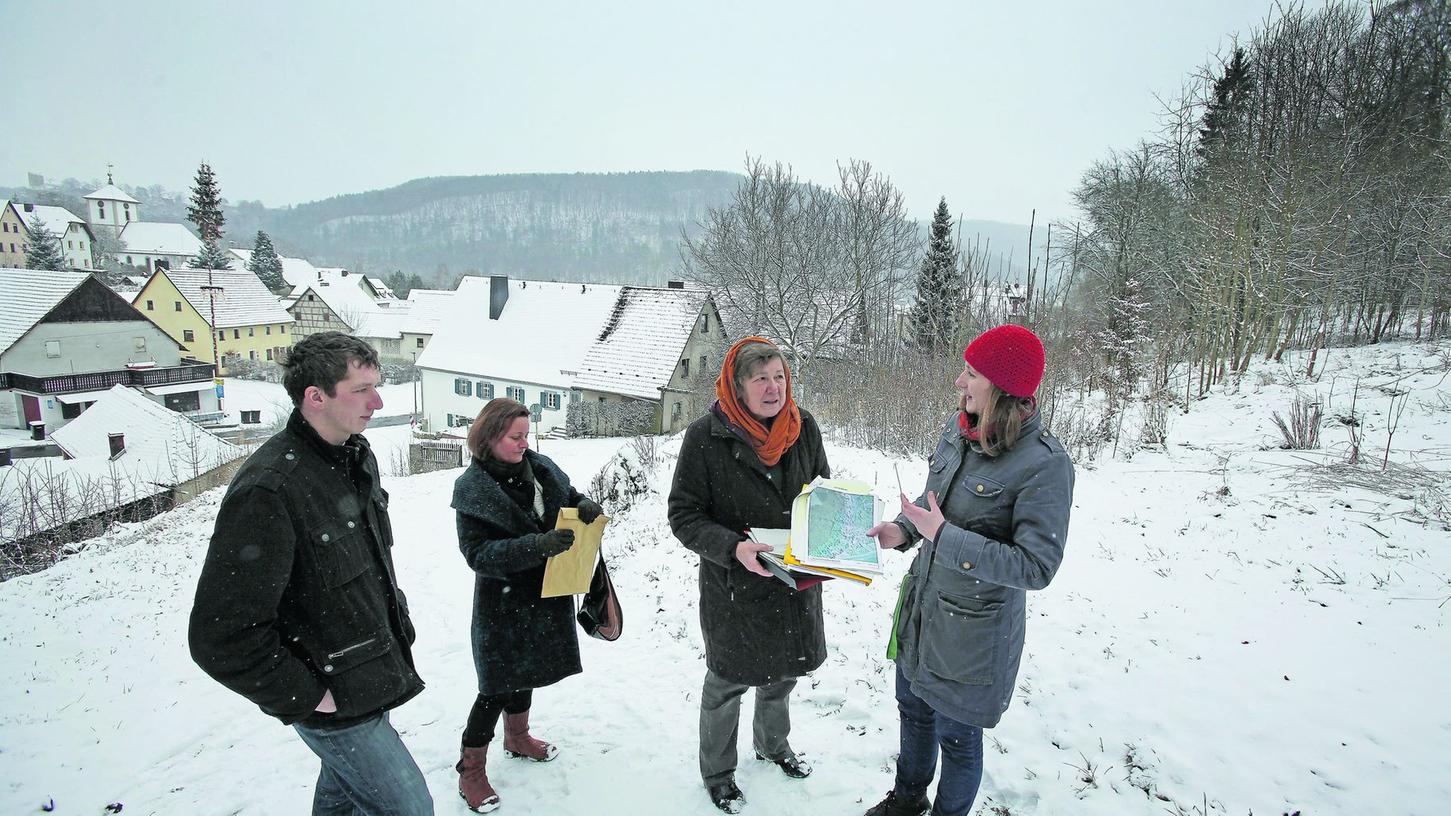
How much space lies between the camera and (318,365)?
209 cm

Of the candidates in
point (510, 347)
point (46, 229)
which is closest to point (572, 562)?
point (510, 347)

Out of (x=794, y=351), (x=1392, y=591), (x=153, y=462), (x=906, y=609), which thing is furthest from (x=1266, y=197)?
(x=153, y=462)

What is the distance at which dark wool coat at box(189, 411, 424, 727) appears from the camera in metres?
1.78

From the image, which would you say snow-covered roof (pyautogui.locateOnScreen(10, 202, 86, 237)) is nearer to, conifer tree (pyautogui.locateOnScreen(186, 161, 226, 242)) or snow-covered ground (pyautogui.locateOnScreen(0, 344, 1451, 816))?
conifer tree (pyautogui.locateOnScreen(186, 161, 226, 242))

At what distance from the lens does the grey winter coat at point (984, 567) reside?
2172mm

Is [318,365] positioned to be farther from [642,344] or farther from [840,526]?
[642,344]

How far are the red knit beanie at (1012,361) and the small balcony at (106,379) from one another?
1423 inches

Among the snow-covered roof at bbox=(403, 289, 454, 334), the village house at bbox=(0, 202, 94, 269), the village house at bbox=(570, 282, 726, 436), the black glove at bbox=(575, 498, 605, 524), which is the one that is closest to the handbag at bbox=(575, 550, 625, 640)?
the black glove at bbox=(575, 498, 605, 524)

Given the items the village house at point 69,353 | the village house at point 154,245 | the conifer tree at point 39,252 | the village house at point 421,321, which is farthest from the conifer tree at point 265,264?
the village house at point 69,353

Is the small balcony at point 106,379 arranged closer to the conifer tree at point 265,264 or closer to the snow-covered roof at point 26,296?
the snow-covered roof at point 26,296

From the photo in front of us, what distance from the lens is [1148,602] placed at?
4711 millimetres

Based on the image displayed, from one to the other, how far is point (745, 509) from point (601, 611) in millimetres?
1084

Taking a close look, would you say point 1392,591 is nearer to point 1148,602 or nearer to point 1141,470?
point 1148,602

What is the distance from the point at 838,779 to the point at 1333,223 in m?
18.0
